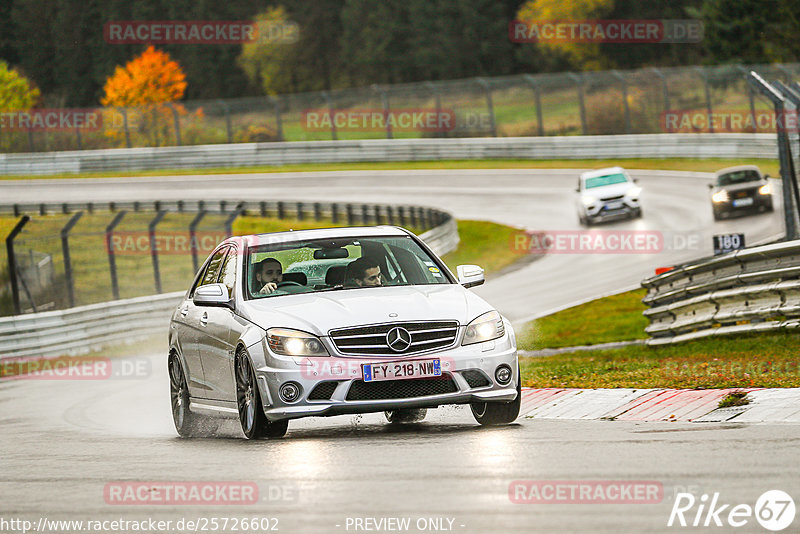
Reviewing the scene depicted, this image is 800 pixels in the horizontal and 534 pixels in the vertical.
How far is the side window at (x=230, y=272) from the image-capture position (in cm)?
995

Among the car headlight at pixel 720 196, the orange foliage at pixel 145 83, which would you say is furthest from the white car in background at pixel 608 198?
the orange foliage at pixel 145 83

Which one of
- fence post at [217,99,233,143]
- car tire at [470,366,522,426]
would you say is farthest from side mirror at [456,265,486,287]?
fence post at [217,99,233,143]

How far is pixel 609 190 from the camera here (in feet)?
111

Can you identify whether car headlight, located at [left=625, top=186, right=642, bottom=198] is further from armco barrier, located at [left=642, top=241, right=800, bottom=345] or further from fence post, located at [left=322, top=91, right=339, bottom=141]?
fence post, located at [left=322, top=91, right=339, bottom=141]

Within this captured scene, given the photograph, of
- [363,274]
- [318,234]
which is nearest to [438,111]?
[318,234]

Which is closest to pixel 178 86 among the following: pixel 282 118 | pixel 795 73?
pixel 282 118

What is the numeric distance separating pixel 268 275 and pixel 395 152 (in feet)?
148

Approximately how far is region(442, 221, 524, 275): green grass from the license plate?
2184 cm

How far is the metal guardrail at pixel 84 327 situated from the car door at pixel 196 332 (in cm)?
1246

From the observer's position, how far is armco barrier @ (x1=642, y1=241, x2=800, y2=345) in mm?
13484

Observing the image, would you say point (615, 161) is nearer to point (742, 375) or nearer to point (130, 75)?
point (742, 375)

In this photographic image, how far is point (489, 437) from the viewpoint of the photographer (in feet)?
27.8

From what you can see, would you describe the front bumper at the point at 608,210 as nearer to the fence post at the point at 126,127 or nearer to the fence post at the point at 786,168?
the fence post at the point at 786,168

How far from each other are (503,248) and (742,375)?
75.1 feet
